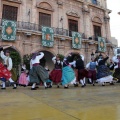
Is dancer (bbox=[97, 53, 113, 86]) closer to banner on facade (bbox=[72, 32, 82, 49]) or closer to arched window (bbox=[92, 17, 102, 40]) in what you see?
banner on facade (bbox=[72, 32, 82, 49])

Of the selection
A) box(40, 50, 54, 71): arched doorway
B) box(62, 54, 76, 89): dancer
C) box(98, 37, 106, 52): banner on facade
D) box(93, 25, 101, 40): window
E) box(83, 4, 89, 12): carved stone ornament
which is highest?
box(83, 4, 89, 12): carved stone ornament

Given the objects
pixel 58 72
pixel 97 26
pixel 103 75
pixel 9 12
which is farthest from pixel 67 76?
pixel 97 26

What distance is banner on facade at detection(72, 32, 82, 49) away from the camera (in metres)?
15.2

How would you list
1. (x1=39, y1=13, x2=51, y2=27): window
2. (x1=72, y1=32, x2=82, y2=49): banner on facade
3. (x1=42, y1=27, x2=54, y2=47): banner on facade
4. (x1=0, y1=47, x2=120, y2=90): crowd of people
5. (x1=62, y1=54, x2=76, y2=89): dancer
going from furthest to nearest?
1. (x1=72, y1=32, x2=82, y2=49): banner on facade
2. (x1=39, y1=13, x2=51, y2=27): window
3. (x1=42, y1=27, x2=54, y2=47): banner on facade
4. (x1=62, y1=54, x2=76, y2=89): dancer
5. (x1=0, y1=47, x2=120, y2=90): crowd of people

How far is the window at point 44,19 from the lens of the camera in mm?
14730

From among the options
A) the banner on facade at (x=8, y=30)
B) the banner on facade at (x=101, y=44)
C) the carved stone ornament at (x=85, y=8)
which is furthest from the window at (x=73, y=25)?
the banner on facade at (x=8, y=30)

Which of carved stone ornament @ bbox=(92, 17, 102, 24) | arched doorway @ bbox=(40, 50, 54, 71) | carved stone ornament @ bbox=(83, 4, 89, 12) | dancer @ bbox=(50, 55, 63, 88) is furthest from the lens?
carved stone ornament @ bbox=(92, 17, 102, 24)

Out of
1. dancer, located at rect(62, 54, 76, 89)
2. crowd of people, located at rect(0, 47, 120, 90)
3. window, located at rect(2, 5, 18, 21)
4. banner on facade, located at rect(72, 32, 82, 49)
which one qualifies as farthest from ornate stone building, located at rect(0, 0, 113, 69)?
dancer, located at rect(62, 54, 76, 89)

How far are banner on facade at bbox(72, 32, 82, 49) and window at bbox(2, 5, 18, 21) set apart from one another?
550 centimetres

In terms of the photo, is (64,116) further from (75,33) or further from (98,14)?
(98,14)

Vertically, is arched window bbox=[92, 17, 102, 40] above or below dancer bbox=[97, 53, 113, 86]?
above

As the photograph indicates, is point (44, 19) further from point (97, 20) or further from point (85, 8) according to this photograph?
point (97, 20)

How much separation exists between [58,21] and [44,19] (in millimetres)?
1377

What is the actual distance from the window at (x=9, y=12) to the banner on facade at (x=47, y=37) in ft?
8.84
